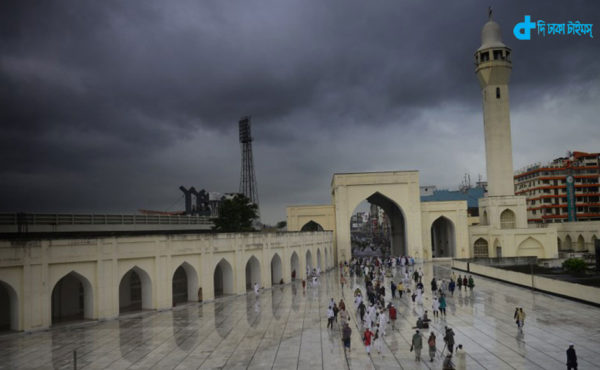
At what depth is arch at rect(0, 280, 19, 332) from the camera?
16.9 m

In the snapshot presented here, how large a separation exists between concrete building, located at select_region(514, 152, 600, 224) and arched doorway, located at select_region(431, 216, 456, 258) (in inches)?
747

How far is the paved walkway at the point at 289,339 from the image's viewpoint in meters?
12.8

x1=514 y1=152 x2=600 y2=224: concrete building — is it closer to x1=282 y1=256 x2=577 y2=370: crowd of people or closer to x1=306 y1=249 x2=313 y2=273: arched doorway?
x1=306 y1=249 x2=313 y2=273: arched doorway

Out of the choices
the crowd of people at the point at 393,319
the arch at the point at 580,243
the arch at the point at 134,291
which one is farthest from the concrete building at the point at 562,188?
the arch at the point at 134,291

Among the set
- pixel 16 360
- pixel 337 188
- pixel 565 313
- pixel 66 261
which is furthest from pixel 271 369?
pixel 337 188

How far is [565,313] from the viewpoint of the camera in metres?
18.3

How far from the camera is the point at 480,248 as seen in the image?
49.4 m

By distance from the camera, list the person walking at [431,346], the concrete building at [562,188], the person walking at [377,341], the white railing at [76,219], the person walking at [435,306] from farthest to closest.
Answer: the concrete building at [562,188] → the white railing at [76,219] → the person walking at [435,306] → the person walking at [377,341] → the person walking at [431,346]

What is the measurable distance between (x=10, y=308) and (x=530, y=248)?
42654 millimetres

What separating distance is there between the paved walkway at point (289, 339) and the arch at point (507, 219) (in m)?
28.2

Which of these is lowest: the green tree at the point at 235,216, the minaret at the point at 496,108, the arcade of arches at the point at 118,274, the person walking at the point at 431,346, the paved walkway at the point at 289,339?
the paved walkway at the point at 289,339

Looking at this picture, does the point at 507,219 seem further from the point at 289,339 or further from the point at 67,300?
the point at 67,300

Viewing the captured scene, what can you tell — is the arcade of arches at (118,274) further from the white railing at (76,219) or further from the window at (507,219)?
the window at (507,219)

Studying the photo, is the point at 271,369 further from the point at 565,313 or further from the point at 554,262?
the point at 554,262
